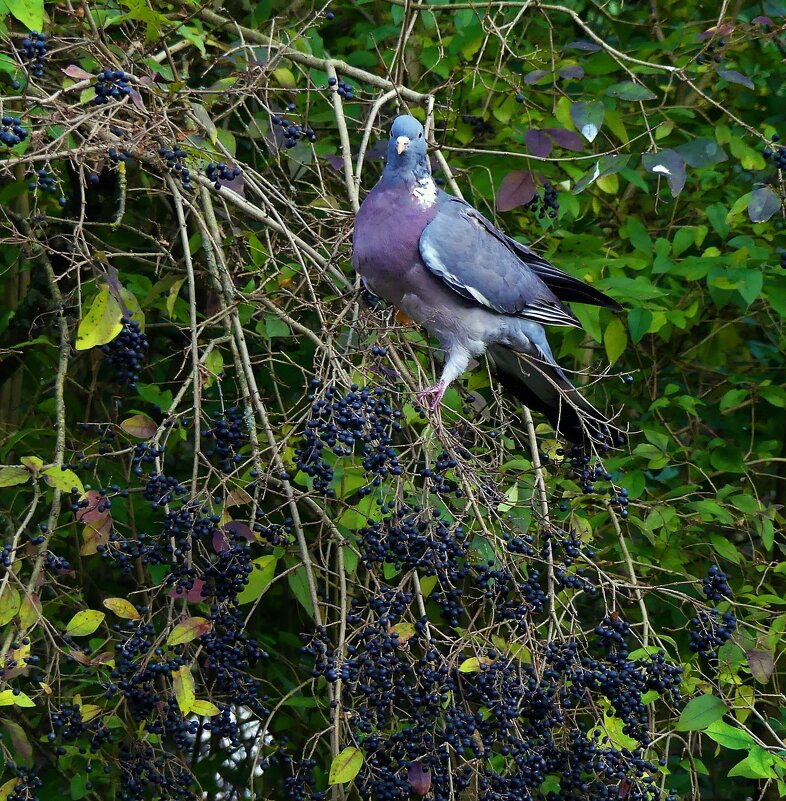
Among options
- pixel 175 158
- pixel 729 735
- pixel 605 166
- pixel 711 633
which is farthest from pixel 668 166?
pixel 729 735

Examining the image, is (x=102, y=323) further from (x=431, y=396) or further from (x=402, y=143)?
(x=402, y=143)

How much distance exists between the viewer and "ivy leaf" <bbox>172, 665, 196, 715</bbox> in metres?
2.16

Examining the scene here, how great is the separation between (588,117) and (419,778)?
1.73 m

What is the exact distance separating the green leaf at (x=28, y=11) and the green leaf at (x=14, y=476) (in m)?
0.88

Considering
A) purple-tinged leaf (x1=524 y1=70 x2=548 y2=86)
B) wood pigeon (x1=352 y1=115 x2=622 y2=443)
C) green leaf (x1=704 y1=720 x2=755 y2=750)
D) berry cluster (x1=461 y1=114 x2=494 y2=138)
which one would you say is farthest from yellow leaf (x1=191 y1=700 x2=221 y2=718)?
berry cluster (x1=461 y1=114 x2=494 y2=138)

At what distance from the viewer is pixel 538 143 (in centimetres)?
299

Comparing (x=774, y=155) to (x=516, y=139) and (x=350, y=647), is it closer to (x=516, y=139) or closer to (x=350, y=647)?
(x=516, y=139)

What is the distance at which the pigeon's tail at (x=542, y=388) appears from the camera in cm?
298

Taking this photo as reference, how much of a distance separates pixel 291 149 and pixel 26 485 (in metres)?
1.28

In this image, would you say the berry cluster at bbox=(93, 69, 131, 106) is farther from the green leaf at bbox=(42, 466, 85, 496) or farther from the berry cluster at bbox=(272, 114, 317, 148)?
the green leaf at bbox=(42, 466, 85, 496)

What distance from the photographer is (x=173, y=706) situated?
89.2 inches

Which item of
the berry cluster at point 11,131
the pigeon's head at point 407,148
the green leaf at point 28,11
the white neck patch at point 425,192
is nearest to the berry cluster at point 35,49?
the green leaf at point 28,11

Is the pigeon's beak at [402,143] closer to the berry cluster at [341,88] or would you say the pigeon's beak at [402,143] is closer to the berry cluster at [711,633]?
the berry cluster at [341,88]

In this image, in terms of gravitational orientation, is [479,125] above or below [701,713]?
above
